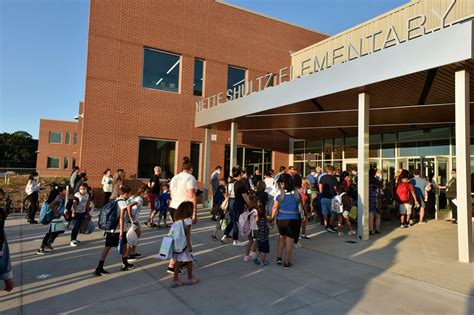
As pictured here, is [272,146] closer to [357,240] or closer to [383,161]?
[383,161]

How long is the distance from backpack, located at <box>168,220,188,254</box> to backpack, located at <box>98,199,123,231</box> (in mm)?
1115

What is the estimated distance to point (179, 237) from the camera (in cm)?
476

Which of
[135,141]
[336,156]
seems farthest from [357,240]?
[135,141]

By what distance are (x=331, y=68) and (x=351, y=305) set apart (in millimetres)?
5761

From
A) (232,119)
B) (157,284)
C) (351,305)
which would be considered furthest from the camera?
(232,119)

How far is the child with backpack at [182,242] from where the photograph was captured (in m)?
4.71

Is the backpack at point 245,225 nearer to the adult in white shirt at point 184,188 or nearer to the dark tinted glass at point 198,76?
the adult in white shirt at point 184,188

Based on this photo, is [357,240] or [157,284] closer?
[157,284]

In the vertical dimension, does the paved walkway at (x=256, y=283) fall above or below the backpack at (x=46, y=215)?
below

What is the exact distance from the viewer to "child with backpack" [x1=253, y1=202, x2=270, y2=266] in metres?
5.77

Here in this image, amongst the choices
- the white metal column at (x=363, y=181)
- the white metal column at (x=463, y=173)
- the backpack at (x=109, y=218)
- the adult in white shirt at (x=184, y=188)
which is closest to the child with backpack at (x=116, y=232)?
the backpack at (x=109, y=218)

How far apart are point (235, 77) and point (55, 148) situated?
139 feet

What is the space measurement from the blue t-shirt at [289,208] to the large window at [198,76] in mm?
12020

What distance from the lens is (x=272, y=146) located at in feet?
61.3
